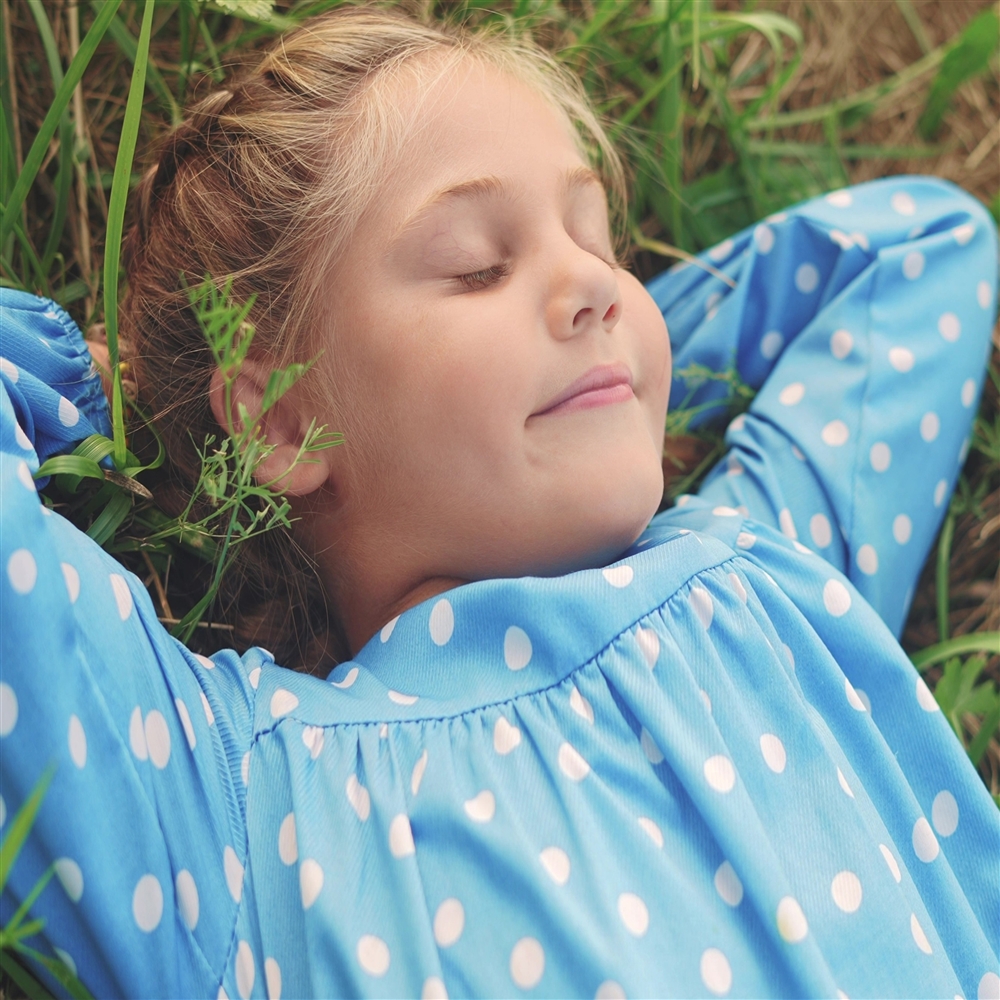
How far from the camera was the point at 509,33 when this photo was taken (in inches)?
57.9

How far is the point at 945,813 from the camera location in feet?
4.06

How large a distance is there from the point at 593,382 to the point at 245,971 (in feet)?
2.25

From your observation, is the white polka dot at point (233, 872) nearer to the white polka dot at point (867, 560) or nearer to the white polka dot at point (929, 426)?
the white polka dot at point (867, 560)

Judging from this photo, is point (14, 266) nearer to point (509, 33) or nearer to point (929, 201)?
point (509, 33)

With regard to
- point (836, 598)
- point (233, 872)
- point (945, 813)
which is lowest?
point (945, 813)

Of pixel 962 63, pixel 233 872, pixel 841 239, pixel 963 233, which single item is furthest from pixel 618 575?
pixel 962 63

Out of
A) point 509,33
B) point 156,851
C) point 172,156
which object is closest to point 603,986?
point 156,851

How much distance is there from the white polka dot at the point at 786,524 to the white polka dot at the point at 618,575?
325 millimetres

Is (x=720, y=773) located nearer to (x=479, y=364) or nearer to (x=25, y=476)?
(x=479, y=364)

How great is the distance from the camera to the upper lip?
45.9 inches

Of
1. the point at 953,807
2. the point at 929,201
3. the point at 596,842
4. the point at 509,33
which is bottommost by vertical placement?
the point at 953,807

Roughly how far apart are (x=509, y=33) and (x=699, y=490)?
2.22 feet

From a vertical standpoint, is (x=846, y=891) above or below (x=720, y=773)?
below

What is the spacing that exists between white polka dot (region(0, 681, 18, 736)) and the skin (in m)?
0.38
